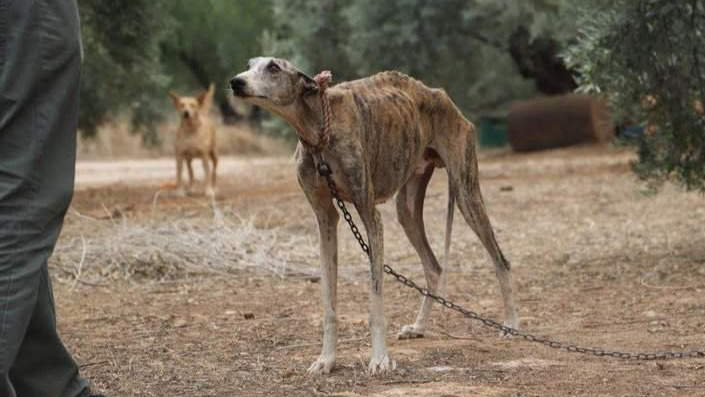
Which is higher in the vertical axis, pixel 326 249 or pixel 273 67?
pixel 273 67

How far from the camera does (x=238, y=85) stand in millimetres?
5793

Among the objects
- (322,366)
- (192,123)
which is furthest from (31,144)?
(192,123)

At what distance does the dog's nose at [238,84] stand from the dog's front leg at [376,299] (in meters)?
0.95

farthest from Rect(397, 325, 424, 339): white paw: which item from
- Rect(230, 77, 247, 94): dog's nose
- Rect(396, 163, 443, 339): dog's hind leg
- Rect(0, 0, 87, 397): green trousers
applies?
Rect(0, 0, 87, 397): green trousers

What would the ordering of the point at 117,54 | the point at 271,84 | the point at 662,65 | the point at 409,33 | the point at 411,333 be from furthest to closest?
the point at 409,33, the point at 117,54, the point at 662,65, the point at 411,333, the point at 271,84

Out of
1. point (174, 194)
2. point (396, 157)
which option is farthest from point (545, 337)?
point (174, 194)

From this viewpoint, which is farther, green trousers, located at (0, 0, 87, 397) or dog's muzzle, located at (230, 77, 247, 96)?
dog's muzzle, located at (230, 77, 247, 96)

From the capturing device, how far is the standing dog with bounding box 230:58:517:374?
20.0 ft

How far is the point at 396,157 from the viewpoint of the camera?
22.2ft

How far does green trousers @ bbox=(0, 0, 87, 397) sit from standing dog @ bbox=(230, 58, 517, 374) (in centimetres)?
136

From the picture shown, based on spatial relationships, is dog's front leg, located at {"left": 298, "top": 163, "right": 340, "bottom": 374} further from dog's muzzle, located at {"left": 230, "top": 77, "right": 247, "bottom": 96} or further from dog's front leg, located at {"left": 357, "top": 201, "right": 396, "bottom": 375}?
dog's muzzle, located at {"left": 230, "top": 77, "right": 247, "bottom": 96}

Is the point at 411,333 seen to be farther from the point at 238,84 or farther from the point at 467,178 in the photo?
the point at 238,84

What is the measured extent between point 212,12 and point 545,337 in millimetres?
29952

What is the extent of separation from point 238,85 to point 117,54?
41.4 ft
